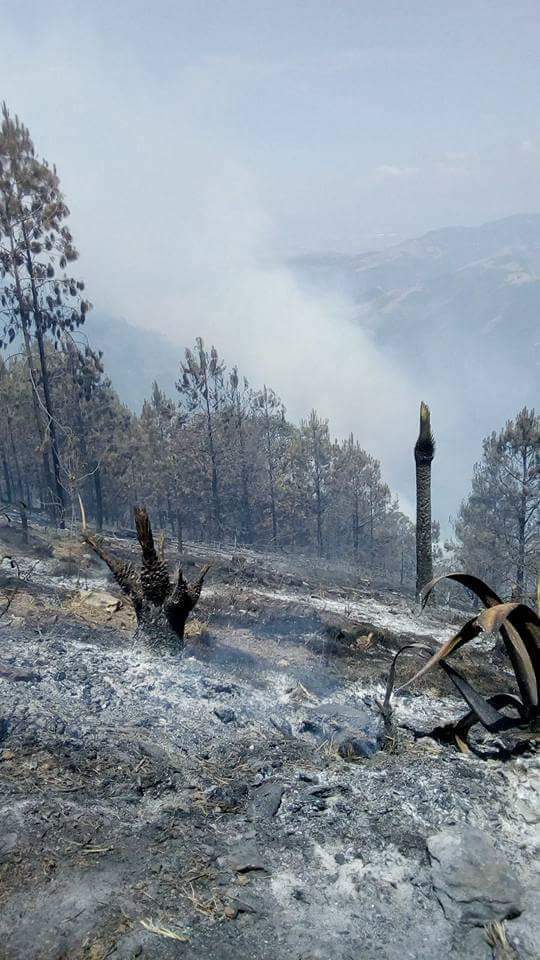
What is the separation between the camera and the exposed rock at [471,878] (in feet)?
8.68

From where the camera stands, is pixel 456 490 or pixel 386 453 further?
pixel 386 453

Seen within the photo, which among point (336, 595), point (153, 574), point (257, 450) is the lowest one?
point (336, 595)

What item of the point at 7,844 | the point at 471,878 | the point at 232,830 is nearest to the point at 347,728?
the point at 232,830

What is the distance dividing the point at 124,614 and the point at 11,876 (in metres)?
6.42

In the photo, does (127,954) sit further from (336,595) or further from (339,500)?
(339,500)

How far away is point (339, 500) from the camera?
40.1m

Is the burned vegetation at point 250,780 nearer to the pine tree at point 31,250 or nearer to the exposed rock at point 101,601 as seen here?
the exposed rock at point 101,601

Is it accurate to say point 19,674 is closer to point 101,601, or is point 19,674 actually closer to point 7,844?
point 7,844

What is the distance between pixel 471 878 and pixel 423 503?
11.7 metres

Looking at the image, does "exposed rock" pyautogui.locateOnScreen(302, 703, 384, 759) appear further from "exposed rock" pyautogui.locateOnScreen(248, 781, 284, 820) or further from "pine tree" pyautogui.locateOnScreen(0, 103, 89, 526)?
"pine tree" pyautogui.locateOnScreen(0, 103, 89, 526)

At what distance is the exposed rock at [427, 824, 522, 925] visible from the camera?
2.64m

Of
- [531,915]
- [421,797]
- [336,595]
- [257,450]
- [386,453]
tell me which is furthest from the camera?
[386,453]

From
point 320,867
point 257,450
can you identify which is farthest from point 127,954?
point 257,450

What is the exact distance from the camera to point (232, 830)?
10.8 ft
